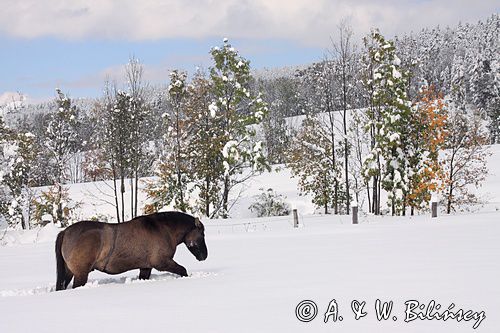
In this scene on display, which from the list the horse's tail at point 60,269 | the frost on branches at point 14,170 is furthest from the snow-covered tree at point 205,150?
the horse's tail at point 60,269

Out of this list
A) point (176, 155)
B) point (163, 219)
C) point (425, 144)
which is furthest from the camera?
point (176, 155)

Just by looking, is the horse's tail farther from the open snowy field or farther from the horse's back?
the open snowy field

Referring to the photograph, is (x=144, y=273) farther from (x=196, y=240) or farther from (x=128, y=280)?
(x=196, y=240)

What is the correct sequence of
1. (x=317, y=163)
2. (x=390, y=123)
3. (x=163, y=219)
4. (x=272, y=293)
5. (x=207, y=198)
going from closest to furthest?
(x=272, y=293) < (x=163, y=219) < (x=390, y=123) < (x=207, y=198) < (x=317, y=163)

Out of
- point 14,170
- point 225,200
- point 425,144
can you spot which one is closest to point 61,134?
point 14,170

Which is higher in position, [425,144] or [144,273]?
[425,144]

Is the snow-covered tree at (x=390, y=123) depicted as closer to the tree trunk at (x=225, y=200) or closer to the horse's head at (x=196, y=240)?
the tree trunk at (x=225, y=200)

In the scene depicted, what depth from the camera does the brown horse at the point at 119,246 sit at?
6.89 m

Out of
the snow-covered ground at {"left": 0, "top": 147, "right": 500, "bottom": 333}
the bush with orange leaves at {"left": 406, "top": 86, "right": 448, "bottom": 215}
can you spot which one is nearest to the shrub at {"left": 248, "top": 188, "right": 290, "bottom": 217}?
the bush with orange leaves at {"left": 406, "top": 86, "right": 448, "bottom": 215}

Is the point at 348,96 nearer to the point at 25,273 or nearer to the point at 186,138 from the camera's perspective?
the point at 186,138

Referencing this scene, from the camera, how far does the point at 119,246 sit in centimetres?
707

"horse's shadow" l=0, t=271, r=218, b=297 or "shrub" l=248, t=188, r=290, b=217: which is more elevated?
"horse's shadow" l=0, t=271, r=218, b=297

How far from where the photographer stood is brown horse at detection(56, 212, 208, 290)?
271 inches

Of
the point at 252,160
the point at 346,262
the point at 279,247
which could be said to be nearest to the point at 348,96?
the point at 252,160
